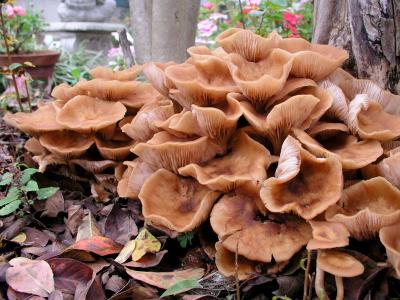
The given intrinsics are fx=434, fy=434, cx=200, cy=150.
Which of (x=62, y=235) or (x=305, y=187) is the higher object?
(x=305, y=187)

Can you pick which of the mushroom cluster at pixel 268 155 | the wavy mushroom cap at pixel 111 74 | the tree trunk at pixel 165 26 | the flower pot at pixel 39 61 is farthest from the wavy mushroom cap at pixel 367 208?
the flower pot at pixel 39 61

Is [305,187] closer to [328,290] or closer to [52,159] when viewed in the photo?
[328,290]

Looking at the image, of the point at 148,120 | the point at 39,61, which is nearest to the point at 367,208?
the point at 148,120

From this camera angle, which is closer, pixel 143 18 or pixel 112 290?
pixel 112 290

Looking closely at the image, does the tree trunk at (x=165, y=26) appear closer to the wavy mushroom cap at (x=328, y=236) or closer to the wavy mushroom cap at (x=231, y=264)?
the wavy mushroom cap at (x=231, y=264)

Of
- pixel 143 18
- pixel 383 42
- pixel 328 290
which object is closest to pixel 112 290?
pixel 328 290

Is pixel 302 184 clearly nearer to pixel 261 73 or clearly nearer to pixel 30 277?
pixel 261 73

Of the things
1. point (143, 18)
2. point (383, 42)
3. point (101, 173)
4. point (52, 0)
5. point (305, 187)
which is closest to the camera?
point (305, 187)
